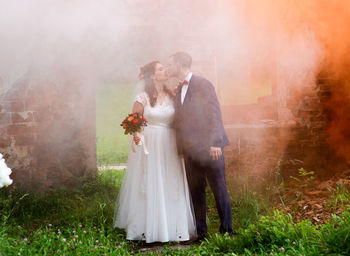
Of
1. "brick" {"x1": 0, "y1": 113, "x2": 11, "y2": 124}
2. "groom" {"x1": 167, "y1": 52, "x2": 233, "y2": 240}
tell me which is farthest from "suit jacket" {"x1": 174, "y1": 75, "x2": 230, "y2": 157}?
"brick" {"x1": 0, "y1": 113, "x2": 11, "y2": 124}

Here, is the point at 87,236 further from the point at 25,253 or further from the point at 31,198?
the point at 31,198

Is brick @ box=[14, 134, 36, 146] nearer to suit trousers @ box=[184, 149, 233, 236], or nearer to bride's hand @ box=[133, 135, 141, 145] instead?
bride's hand @ box=[133, 135, 141, 145]

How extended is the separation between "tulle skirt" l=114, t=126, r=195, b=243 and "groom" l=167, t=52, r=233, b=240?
0.41 feet

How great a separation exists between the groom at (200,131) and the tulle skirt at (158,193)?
13 cm

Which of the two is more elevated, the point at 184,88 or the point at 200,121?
the point at 184,88

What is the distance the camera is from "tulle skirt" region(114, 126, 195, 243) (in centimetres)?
360

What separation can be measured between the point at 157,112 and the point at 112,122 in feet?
45.5

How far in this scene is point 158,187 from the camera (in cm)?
363

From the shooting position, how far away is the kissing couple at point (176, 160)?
354cm

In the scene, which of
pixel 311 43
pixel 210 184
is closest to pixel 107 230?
pixel 210 184

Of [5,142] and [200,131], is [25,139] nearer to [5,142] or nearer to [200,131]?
[5,142]

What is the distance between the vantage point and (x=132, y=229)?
12.1 feet

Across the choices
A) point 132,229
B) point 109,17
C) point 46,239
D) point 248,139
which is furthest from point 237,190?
point 109,17

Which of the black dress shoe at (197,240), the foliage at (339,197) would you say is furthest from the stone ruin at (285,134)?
the black dress shoe at (197,240)
